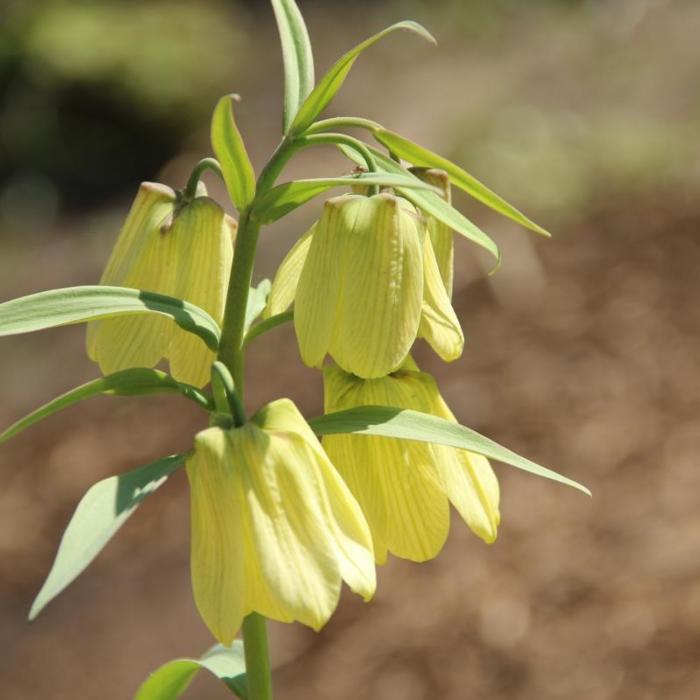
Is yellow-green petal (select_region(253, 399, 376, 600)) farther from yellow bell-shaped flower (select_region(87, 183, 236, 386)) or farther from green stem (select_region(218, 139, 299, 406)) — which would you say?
yellow bell-shaped flower (select_region(87, 183, 236, 386))

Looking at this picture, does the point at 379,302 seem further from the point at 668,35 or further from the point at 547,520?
the point at 668,35

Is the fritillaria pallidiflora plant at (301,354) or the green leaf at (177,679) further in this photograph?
the green leaf at (177,679)

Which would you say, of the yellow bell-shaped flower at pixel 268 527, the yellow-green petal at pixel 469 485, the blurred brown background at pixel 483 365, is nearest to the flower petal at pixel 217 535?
the yellow bell-shaped flower at pixel 268 527

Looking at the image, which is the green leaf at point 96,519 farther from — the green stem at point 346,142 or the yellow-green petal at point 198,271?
the green stem at point 346,142

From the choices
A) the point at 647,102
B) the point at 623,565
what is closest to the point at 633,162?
the point at 647,102

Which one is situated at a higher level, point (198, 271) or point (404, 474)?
point (198, 271)

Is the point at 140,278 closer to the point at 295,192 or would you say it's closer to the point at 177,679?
the point at 295,192

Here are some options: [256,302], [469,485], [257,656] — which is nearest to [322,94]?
[256,302]
